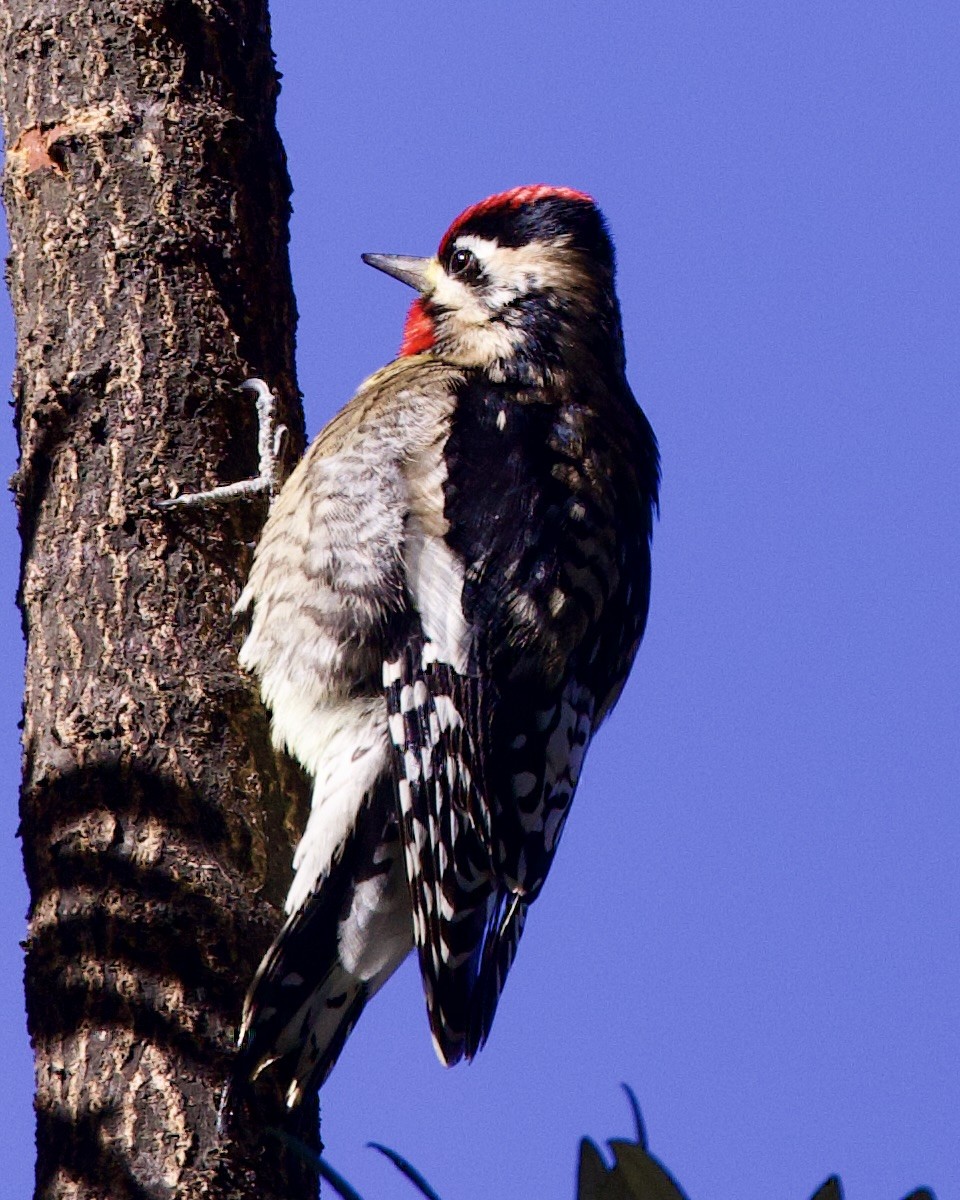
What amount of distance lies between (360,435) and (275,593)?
0.43 m

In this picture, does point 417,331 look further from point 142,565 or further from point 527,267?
point 142,565

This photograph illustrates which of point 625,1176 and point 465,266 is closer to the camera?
point 625,1176

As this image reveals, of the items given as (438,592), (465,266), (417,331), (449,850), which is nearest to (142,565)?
(438,592)

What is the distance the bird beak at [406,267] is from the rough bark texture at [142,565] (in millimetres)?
579

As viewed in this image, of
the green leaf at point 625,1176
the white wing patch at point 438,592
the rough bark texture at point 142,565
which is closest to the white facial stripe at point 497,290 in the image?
the rough bark texture at point 142,565

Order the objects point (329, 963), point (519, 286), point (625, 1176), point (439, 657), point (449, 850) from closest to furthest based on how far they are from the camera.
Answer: point (625, 1176) < point (329, 963) < point (449, 850) < point (439, 657) < point (519, 286)

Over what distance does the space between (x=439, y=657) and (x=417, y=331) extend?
3.84ft

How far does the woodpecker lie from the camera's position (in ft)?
10.2

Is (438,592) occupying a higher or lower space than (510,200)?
lower

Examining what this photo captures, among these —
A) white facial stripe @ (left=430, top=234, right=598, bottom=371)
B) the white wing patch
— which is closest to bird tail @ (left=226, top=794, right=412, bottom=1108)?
the white wing patch

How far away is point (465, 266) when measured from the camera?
13.7 ft

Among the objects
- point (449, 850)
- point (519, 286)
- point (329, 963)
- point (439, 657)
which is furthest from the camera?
point (519, 286)

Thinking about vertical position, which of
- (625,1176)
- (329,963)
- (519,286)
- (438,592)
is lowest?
(625,1176)

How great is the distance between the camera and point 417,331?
4.14 meters
